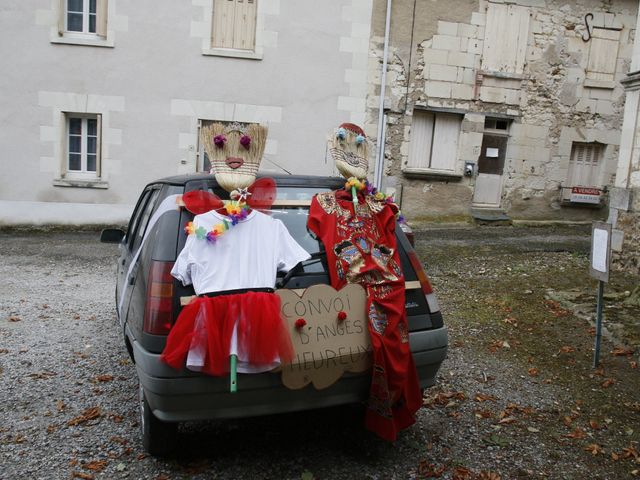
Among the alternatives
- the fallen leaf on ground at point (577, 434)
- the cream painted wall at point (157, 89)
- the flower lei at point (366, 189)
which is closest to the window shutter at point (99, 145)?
the cream painted wall at point (157, 89)

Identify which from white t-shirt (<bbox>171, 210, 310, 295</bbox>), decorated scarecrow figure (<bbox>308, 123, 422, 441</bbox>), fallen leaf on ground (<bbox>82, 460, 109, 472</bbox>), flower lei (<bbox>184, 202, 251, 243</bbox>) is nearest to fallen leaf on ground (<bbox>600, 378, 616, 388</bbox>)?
decorated scarecrow figure (<bbox>308, 123, 422, 441</bbox>)

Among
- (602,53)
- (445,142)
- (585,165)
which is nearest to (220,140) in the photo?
(445,142)

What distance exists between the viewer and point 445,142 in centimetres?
1269

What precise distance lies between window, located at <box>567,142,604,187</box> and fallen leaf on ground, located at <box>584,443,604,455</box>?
11053 mm

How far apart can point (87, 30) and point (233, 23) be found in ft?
9.91

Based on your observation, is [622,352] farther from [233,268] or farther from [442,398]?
[233,268]

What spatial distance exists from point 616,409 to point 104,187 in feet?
34.0

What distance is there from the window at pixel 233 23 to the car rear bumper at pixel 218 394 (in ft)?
32.5

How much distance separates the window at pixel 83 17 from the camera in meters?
11.2

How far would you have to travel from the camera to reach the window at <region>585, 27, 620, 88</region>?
41.8 feet

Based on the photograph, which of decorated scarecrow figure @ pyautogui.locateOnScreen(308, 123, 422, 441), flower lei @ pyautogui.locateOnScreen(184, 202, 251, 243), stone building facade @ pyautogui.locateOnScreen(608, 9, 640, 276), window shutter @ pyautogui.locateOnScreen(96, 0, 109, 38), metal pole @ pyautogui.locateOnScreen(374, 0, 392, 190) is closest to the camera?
flower lei @ pyautogui.locateOnScreen(184, 202, 251, 243)

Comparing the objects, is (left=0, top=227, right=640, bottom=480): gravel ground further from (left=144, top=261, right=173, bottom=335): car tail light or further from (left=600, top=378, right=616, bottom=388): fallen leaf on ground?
(left=144, top=261, right=173, bottom=335): car tail light

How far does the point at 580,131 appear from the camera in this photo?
13.0 metres

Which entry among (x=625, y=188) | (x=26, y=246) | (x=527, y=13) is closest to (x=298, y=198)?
(x=625, y=188)
